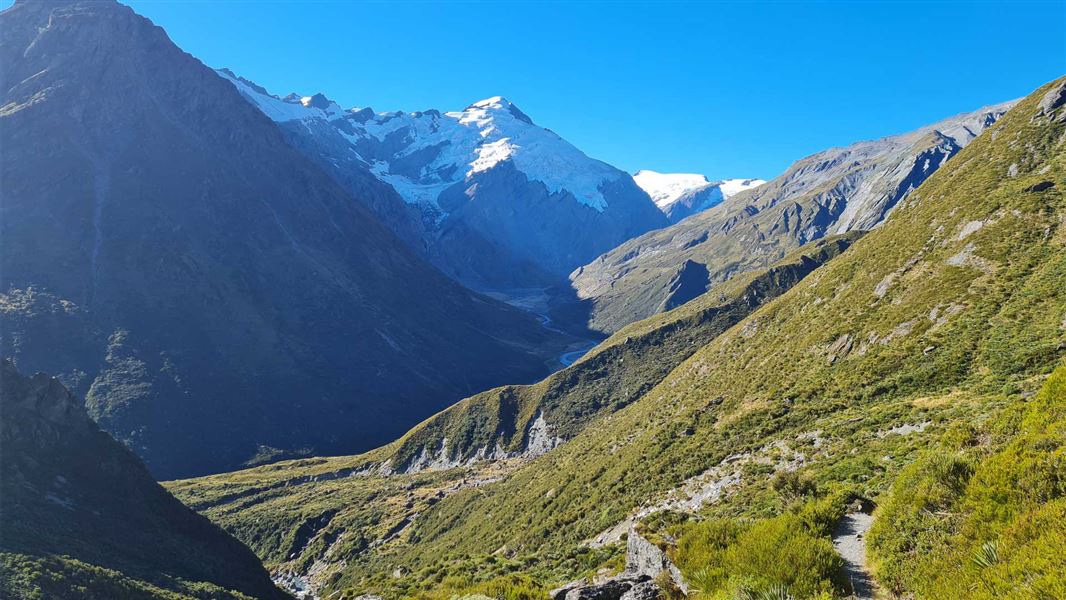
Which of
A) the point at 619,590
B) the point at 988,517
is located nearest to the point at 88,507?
the point at 619,590

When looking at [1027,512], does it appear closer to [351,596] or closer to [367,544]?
[351,596]

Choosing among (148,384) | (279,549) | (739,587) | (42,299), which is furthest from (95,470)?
(42,299)

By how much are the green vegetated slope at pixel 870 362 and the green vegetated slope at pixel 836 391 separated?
0.62ft

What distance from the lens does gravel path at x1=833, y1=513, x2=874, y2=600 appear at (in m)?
13.1

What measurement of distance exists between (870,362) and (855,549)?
34.3 m

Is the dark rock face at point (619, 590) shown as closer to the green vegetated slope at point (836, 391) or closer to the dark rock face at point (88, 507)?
the green vegetated slope at point (836, 391)

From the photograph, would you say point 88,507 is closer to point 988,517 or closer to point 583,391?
point 988,517

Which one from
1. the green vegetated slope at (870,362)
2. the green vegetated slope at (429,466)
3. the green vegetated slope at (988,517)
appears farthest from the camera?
the green vegetated slope at (429,466)

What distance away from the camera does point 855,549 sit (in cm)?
1545

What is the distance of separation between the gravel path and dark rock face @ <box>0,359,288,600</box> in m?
49.2

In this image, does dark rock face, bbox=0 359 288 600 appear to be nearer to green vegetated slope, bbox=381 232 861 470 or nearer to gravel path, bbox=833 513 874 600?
gravel path, bbox=833 513 874 600

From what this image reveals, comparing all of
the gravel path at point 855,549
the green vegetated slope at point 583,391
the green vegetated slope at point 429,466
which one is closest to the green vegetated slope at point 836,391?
the gravel path at point 855,549

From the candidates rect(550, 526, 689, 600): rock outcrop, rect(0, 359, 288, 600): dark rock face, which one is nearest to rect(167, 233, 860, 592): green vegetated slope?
rect(0, 359, 288, 600): dark rock face

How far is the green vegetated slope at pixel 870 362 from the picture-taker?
3350cm
